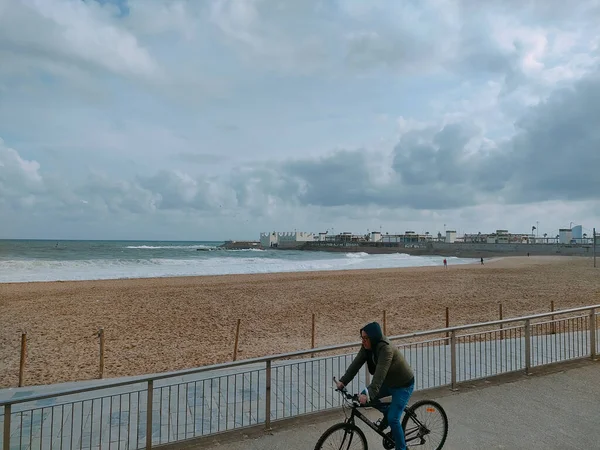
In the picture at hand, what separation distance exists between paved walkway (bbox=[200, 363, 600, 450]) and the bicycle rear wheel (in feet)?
0.60

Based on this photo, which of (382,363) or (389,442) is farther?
(389,442)

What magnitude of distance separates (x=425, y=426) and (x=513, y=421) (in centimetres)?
155

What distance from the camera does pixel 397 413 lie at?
4.43 m

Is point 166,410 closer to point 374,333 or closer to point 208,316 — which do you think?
point 374,333

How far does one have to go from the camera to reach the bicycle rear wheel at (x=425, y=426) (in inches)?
192

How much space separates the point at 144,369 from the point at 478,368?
7.69 meters

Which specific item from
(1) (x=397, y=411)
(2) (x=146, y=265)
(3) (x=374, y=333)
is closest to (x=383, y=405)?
(1) (x=397, y=411)

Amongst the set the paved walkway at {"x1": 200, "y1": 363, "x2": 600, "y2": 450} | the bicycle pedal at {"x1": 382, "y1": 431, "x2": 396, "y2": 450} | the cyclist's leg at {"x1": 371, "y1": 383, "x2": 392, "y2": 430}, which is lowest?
the paved walkway at {"x1": 200, "y1": 363, "x2": 600, "y2": 450}

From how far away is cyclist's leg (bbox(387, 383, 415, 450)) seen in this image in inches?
173

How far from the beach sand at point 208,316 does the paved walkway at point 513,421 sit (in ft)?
20.3

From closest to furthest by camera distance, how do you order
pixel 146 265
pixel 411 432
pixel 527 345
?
1. pixel 411 432
2. pixel 527 345
3. pixel 146 265

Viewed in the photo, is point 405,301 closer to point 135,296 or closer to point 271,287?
point 271,287

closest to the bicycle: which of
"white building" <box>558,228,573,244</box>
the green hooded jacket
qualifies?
the green hooded jacket

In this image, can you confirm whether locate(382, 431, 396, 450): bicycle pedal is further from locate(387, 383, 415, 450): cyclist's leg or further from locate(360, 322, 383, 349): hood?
locate(360, 322, 383, 349): hood
